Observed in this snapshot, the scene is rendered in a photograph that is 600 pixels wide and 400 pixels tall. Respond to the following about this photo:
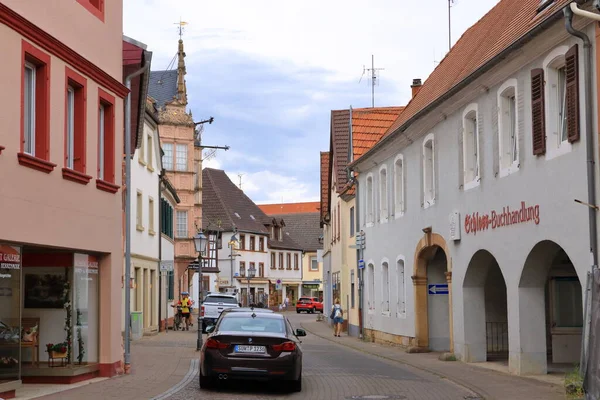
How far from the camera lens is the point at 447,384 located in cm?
1958

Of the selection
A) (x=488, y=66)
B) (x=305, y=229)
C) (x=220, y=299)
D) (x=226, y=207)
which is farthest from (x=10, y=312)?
(x=305, y=229)

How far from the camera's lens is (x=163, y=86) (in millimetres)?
58688

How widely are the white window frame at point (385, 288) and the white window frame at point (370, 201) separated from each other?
2630mm

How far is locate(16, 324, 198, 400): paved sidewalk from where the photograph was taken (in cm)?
1617

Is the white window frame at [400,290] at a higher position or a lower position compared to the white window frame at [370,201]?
lower

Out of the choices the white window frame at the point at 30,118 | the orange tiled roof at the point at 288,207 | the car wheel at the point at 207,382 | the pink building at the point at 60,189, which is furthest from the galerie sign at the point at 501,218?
the orange tiled roof at the point at 288,207

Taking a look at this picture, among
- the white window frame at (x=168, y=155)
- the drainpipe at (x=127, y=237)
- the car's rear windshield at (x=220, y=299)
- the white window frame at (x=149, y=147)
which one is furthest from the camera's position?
the white window frame at (x=168, y=155)

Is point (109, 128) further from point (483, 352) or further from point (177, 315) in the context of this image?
point (177, 315)

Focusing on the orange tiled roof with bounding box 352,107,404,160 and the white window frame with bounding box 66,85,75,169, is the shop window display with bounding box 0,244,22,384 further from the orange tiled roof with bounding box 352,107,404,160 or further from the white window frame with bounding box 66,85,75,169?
the orange tiled roof with bounding box 352,107,404,160

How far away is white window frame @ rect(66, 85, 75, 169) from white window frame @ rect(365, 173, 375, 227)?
20.5 m

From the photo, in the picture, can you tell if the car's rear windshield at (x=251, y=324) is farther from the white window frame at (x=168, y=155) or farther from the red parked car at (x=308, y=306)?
the red parked car at (x=308, y=306)

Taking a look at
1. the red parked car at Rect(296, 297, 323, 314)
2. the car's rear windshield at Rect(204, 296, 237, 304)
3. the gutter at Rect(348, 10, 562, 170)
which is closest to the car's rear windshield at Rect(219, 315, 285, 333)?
the gutter at Rect(348, 10, 562, 170)

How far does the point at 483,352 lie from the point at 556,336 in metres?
1.91

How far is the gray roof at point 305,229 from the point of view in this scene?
366 feet
